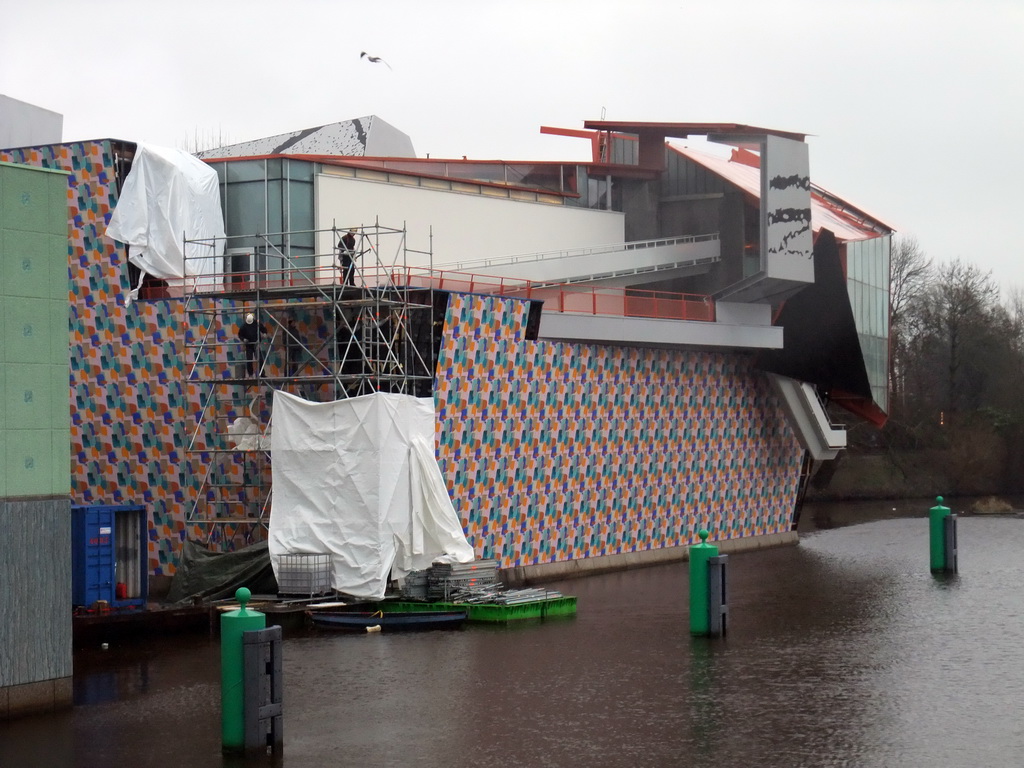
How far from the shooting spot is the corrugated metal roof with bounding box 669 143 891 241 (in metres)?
35.9

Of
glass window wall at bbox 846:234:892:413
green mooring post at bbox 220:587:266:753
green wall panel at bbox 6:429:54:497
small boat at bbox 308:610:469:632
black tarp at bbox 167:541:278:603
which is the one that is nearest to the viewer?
green mooring post at bbox 220:587:266:753

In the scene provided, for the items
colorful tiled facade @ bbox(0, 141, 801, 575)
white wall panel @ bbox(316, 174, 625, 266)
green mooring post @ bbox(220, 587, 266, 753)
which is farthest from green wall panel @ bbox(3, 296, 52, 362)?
white wall panel @ bbox(316, 174, 625, 266)

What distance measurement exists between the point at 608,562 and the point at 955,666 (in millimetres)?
14715

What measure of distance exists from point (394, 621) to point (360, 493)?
2832 mm

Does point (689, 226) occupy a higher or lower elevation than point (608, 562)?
higher

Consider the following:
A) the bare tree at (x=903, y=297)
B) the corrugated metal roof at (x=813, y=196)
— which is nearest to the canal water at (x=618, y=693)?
the corrugated metal roof at (x=813, y=196)

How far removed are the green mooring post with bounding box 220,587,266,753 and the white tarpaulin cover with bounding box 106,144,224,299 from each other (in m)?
14.7

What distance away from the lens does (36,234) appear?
616 inches

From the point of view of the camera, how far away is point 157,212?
89.0 feet

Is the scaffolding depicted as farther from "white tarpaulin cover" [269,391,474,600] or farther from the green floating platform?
the green floating platform

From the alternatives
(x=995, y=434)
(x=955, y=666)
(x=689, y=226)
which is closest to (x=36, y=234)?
(x=955, y=666)

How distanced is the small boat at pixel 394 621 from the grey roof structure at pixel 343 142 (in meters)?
15.0

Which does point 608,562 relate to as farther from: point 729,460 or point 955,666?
point 955,666

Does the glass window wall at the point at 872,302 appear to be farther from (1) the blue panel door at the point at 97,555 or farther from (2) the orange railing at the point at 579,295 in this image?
(1) the blue panel door at the point at 97,555
